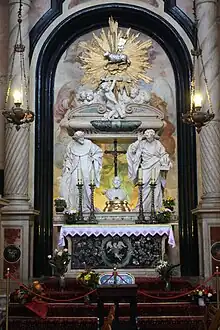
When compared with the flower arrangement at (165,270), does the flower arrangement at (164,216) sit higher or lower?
higher

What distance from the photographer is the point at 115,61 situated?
45.6 ft

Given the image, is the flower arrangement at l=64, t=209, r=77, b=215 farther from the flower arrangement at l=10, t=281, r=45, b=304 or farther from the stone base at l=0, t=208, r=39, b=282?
the flower arrangement at l=10, t=281, r=45, b=304

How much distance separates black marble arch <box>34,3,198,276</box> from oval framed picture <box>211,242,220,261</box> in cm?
97

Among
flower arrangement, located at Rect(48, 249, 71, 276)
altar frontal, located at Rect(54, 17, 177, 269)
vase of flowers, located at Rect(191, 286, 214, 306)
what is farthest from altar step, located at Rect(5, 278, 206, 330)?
altar frontal, located at Rect(54, 17, 177, 269)

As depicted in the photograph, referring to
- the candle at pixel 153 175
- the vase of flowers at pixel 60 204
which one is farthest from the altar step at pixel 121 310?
the candle at pixel 153 175

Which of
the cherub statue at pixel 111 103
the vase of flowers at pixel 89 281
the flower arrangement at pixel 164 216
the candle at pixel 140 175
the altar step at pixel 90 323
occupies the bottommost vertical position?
the altar step at pixel 90 323

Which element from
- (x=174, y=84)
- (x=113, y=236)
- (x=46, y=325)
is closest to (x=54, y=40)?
Result: (x=174, y=84)

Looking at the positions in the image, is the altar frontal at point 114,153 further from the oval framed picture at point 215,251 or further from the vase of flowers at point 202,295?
the vase of flowers at point 202,295

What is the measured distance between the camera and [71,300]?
948 centimetres

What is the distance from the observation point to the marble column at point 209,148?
11828 mm

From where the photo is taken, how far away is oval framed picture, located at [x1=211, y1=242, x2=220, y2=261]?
1179 cm

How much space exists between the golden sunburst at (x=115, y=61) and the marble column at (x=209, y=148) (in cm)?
182

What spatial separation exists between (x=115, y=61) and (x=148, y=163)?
2694mm

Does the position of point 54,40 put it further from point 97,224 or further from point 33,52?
point 97,224
